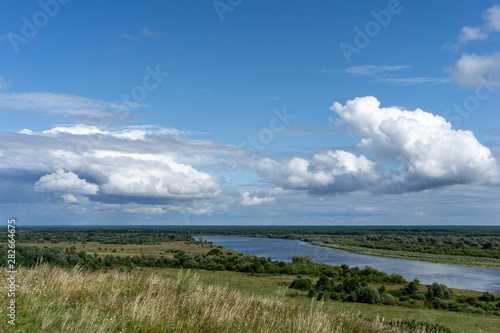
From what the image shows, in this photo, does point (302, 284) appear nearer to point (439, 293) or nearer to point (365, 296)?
point (365, 296)

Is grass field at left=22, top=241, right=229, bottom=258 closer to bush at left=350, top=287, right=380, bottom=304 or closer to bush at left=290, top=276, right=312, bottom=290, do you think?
bush at left=290, top=276, right=312, bottom=290

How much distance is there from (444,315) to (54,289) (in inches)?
1331

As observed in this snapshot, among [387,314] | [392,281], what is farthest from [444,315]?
[392,281]

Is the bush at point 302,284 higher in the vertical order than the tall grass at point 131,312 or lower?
lower

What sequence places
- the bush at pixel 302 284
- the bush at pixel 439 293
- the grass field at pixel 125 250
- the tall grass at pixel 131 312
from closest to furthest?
1. the tall grass at pixel 131 312
2. the bush at pixel 439 293
3. the bush at pixel 302 284
4. the grass field at pixel 125 250

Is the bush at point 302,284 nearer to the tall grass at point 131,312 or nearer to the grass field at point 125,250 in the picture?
the tall grass at point 131,312

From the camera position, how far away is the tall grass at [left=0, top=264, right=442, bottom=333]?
5969 mm

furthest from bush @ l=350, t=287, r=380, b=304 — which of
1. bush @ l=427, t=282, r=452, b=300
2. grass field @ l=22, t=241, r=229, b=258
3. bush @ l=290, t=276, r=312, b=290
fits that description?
grass field @ l=22, t=241, r=229, b=258

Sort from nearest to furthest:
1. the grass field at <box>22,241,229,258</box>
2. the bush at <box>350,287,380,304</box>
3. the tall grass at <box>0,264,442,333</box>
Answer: the tall grass at <box>0,264,442,333</box>
the bush at <box>350,287,380,304</box>
the grass field at <box>22,241,229,258</box>

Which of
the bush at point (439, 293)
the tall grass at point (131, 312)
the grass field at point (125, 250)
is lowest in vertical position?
the grass field at point (125, 250)

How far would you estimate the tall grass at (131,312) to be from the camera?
597cm

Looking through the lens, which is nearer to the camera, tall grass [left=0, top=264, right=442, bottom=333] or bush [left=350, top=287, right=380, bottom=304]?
tall grass [left=0, top=264, right=442, bottom=333]

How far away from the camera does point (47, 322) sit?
5.56 metres

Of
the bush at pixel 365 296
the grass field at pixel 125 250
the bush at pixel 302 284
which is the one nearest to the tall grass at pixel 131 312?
the bush at pixel 365 296
